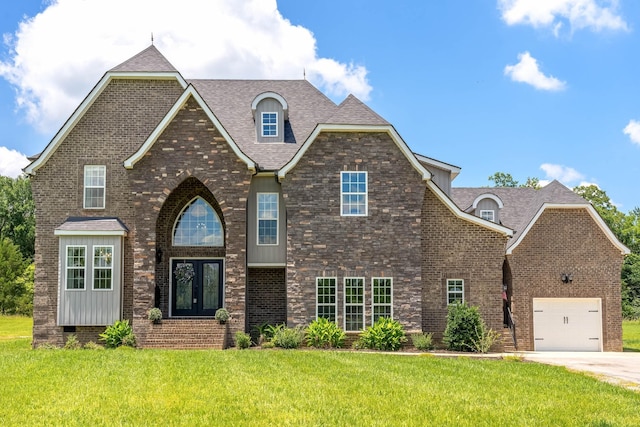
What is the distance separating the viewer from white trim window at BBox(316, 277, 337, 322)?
77.6 feet

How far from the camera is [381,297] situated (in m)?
23.8

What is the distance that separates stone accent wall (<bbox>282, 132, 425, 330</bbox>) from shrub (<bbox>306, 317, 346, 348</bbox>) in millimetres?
653

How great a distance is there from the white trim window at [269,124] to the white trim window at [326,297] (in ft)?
21.1

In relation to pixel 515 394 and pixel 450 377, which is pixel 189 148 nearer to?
pixel 450 377

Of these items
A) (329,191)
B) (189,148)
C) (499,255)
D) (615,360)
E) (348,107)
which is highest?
(348,107)

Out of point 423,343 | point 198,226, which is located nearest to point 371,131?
point 198,226

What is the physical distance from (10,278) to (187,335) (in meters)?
37.4

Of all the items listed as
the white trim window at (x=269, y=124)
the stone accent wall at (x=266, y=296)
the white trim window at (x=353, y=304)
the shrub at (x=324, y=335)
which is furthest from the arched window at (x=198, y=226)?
the white trim window at (x=353, y=304)

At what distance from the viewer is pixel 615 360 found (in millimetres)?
21281

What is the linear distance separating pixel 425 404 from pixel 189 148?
47.8 feet

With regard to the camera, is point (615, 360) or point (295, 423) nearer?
point (295, 423)

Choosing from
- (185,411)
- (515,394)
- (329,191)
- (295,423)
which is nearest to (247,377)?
(185,411)

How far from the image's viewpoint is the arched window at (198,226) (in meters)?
25.2

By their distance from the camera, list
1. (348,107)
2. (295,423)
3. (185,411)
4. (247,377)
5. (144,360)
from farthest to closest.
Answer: (348,107) → (144,360) → (247,377) → (185,411) → (295,423)
